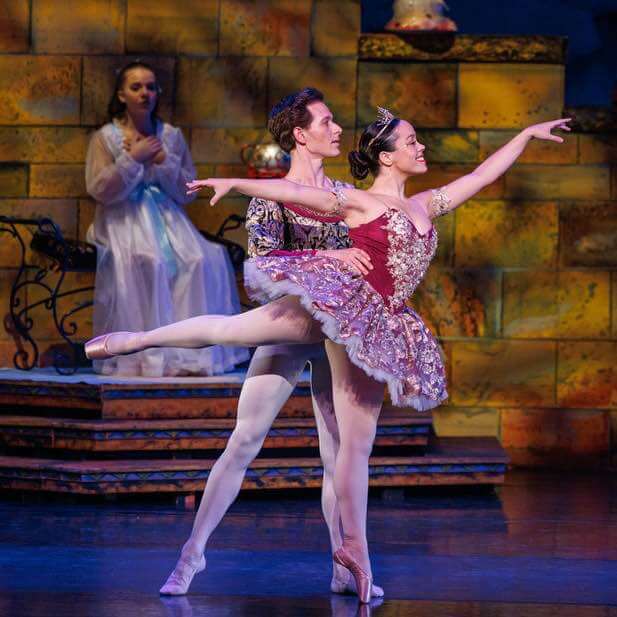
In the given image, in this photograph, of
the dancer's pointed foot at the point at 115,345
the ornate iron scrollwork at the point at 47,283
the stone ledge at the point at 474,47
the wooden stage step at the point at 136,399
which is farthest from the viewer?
the stone ledge at the point at 474,47

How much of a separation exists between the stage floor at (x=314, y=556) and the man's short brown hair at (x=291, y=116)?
1.37 metres

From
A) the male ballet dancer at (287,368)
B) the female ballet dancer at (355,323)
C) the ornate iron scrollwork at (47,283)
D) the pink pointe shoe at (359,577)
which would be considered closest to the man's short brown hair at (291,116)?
the male ballet dancer at (287,368)

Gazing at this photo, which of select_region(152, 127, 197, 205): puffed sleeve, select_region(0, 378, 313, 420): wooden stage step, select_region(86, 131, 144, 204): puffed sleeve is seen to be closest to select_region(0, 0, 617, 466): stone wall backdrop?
select_region(152, 127, 197, 205): puffed sleeve

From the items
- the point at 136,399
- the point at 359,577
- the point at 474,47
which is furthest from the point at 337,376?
the point at 474,47

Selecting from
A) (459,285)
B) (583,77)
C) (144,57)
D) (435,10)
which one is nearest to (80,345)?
(144,57)

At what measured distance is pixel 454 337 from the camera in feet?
22.9

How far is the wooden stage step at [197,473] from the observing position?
5562 millimetres

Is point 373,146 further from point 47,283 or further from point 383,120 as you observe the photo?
point 47,283

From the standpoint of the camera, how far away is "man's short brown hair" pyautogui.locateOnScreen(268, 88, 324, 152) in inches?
167

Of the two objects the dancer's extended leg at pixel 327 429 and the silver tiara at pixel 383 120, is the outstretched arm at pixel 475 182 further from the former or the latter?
the dancer's extended leg at pixel 327 429

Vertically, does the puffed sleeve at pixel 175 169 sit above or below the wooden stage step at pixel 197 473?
above

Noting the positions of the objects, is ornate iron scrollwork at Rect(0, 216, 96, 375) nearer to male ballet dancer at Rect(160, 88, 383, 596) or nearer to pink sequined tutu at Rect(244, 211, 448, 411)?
male ballet dancer at Rect(160, 88, 383, 596)

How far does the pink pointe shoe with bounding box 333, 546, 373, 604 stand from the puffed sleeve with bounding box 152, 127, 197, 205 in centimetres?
305

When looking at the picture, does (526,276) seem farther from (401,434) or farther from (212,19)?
(212,19)
